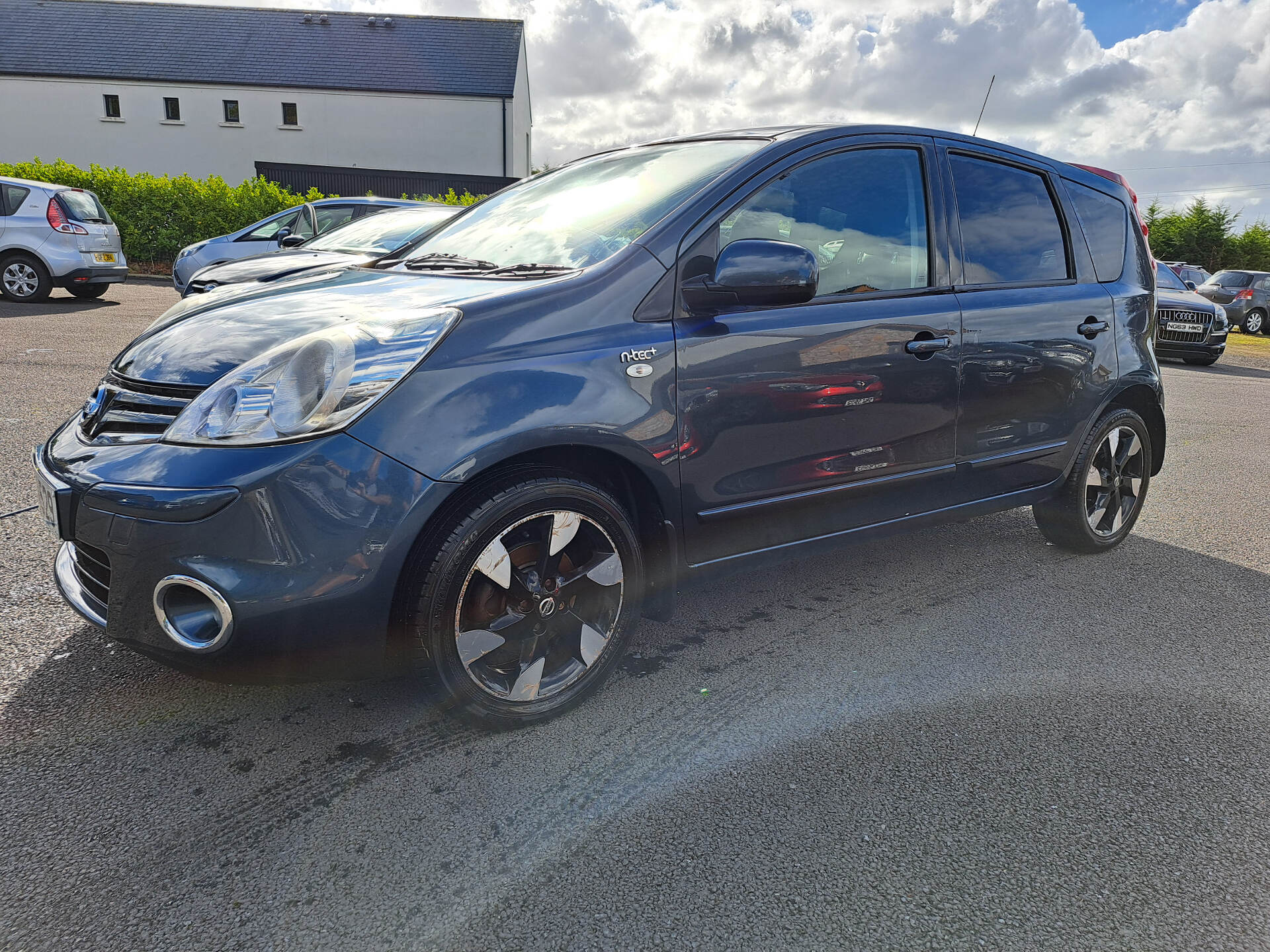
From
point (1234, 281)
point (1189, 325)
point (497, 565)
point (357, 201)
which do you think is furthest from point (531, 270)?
A: point (1234, 281)

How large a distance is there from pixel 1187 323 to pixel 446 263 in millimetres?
14287

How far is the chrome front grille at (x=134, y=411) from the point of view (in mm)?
2342

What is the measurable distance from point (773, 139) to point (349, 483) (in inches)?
73.8

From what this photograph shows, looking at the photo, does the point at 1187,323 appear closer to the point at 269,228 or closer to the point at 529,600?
the point at 269,228

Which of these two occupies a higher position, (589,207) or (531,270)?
(589,207)

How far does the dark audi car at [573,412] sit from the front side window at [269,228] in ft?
31.9

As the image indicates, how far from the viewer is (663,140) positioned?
136 inches

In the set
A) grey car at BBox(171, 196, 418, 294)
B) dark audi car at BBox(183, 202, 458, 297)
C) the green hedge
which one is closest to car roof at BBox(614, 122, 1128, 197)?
dark audi car at BBox(183, 202, 458, 297)

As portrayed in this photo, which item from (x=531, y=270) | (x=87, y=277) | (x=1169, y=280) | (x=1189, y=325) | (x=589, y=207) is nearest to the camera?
(x=531, y=270)

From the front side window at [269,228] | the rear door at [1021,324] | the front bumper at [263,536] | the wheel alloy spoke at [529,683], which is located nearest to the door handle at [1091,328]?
the rear door at [1021,324]

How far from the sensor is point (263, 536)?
2125 millimetres

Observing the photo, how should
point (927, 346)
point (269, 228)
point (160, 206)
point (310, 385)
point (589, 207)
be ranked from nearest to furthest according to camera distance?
point (310, 385) → point (589, 207) → point (927, 346) → point (269, 228) → point (160, 206)

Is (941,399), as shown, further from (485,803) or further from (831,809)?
(485,803)

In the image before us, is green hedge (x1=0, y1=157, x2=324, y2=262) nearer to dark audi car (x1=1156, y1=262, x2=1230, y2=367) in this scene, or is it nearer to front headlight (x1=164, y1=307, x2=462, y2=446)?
dark audi car (x1=1156, y1=262, x2=1230, y2=367)
